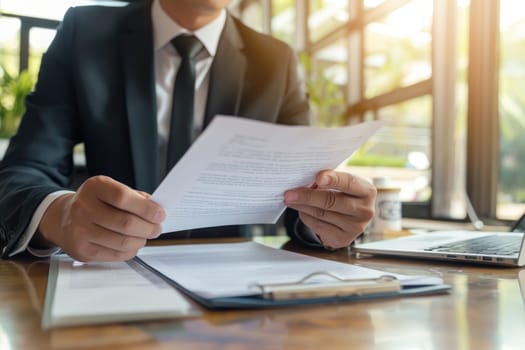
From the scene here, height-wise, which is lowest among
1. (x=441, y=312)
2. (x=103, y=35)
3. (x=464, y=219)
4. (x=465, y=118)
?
(x=464, y=219)

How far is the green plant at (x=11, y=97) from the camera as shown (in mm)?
2875

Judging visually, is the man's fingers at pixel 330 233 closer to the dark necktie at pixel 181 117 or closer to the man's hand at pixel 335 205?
the man's hand at pixel 335 205

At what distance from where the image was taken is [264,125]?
603 millimetres

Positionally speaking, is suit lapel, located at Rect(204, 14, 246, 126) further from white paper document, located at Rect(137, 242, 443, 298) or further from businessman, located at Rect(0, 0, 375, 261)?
white paper document, located at Rect(137, 242, 443, 298)

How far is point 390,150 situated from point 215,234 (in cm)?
167

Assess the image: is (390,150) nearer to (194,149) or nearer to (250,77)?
(250,77)

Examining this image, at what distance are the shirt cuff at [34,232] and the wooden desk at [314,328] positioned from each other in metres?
0.24

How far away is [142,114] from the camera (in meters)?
1.26

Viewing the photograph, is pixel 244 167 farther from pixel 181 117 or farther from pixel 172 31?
pixel 172 31

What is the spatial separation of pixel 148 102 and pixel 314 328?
0.94 meters

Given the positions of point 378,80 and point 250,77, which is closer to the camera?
point 250,77

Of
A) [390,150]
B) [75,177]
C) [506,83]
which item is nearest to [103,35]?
[75,177]

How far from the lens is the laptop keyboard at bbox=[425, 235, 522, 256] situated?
0.86 m

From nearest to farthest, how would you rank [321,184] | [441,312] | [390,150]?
1. [441,312]
2. [321,184]
3. [390,150]
